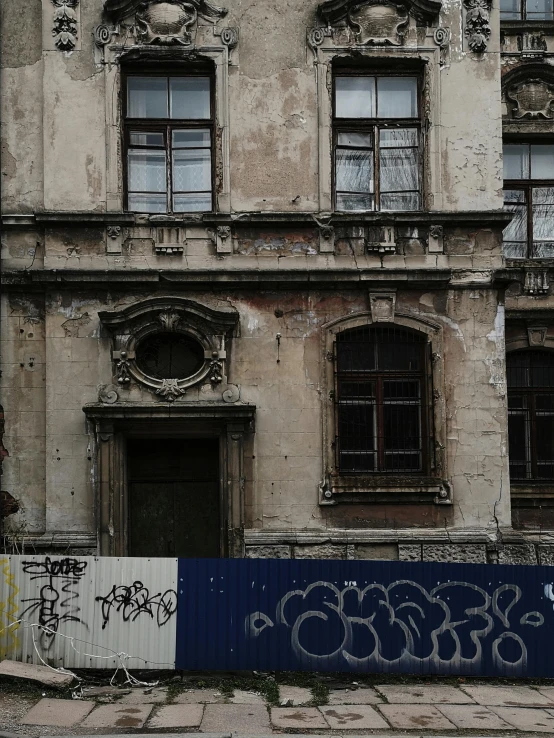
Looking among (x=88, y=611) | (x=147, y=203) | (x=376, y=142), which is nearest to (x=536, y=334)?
(x=376, y=142)

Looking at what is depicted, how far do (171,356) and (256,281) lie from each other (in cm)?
163

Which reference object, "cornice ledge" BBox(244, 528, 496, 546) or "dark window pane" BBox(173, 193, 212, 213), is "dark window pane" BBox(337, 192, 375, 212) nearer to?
"dark window pane" BBox(173, 193, 212, 213)

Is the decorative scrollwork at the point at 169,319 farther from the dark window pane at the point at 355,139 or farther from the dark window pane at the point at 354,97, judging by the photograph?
the dark window pane at the point at 354,97

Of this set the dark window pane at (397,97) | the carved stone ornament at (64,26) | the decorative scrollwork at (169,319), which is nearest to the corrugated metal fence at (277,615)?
the decorative scrollwork at (169,319)

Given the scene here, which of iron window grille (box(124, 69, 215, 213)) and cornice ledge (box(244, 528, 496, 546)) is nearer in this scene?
cornice ledge (box(244, 528, 496, 546))

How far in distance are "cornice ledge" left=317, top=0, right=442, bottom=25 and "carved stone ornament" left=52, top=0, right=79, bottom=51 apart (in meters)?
3.57

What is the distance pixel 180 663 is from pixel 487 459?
5.38 meters

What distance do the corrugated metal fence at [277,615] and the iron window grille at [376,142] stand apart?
226 inches

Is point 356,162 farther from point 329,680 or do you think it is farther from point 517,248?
point 329,680

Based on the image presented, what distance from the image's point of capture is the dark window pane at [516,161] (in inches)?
657

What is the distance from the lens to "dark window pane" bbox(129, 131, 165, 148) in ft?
47.4

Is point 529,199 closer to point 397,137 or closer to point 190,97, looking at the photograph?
point 397,137

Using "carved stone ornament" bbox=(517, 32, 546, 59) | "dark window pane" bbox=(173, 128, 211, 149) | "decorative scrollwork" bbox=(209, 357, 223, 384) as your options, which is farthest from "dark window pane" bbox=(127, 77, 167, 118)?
"carved stone ornament" bbox=(517, 32, 546, 59)

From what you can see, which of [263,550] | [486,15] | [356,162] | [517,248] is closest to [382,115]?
[356,162]
